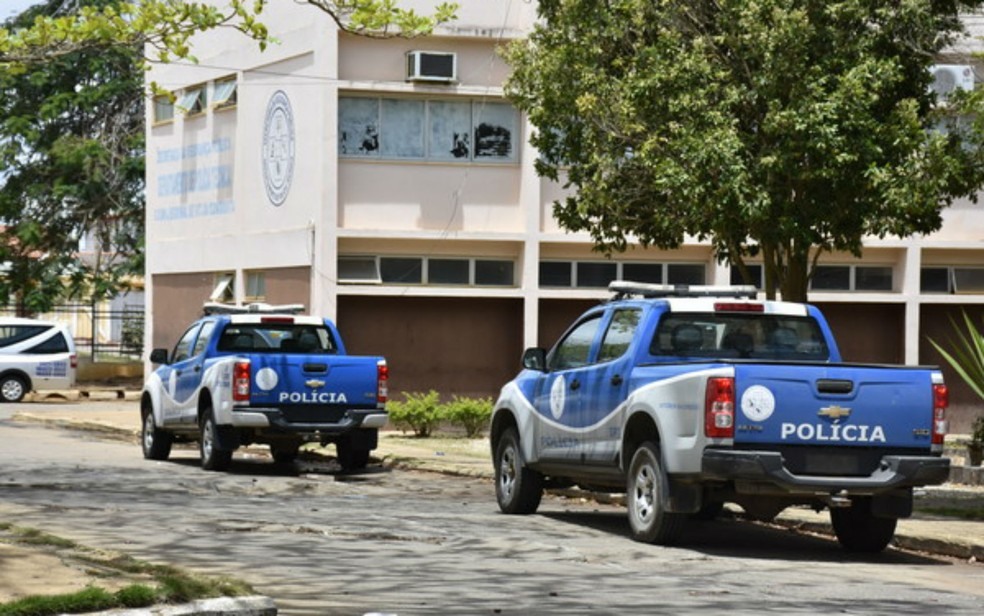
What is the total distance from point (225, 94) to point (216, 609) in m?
30.5

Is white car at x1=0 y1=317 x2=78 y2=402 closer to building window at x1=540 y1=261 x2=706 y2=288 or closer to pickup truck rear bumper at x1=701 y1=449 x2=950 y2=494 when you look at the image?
building window at x1=540 y1=261 x2=706 y2=288

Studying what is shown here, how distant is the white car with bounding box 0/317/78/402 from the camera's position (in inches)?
1777

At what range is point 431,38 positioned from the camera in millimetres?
34969

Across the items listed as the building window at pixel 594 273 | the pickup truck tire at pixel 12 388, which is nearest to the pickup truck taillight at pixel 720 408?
the building window at pixel 594 273

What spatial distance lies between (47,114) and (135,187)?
3.09m

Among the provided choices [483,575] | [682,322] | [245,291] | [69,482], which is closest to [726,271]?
[245,291]

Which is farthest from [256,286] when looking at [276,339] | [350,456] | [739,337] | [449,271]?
[739,337]

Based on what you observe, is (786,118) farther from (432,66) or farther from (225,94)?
(225,94)

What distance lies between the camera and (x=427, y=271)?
117ft

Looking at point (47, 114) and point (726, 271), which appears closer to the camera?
point (726, 271)

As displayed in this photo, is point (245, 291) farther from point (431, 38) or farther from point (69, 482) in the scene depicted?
point (69, 482)

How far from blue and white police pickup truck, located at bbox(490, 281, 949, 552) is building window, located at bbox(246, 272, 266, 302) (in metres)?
21.3

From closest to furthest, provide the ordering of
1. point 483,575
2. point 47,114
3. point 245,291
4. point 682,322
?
point 483,575, point 682,322, point 245,291, point 47,114

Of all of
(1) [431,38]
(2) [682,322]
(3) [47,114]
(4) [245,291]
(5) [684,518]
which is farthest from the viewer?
(3) [47,114]
